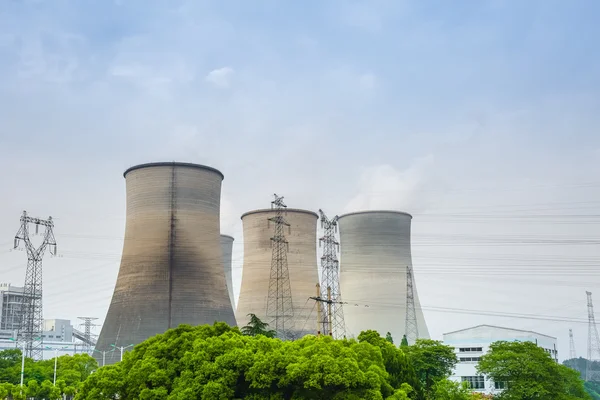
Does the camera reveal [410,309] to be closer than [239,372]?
No

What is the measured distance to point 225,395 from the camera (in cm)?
1304

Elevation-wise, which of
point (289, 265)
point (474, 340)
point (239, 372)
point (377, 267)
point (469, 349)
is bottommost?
point (239, 372)

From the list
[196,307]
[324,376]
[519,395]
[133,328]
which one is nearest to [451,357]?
[519,395]

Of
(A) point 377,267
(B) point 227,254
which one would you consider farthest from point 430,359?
(B) point 227,254

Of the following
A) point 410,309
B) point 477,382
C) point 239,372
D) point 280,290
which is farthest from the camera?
point 477,382

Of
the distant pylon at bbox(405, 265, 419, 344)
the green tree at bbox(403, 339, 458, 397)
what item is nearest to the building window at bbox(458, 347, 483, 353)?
the distant pylon at bbox(405, 265, 419, 344)

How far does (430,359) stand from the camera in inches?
1119

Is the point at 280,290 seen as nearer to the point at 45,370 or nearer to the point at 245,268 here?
the point at 245,268

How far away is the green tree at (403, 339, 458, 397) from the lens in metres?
27.6

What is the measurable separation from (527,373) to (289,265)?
1699 centimetres

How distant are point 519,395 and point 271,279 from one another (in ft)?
52.8

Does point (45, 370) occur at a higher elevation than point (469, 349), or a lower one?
lower

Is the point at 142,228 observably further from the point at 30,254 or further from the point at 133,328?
the point at 30,254

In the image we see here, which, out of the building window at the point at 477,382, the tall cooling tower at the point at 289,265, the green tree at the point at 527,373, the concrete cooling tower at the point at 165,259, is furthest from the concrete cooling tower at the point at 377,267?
the green tree at the point at 527,373
